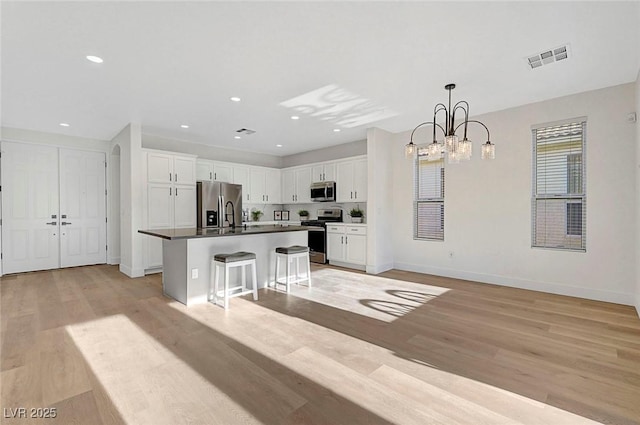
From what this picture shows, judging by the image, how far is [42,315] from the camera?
336 centimetres

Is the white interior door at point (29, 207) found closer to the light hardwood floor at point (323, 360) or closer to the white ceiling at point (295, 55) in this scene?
the white ceiling at point (295, 55)

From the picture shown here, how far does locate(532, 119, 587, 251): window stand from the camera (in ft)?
13.4

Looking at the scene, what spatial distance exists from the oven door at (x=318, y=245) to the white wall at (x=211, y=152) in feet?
8.84

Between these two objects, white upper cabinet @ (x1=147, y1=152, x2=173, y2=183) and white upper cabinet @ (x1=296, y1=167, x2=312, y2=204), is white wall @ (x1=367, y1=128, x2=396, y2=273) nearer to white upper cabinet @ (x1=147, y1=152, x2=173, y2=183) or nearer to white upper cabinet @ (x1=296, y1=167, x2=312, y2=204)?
white upper cabinet @ (x1=296, y1=167, x2=312, y2=204)

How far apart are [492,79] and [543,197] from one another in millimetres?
2004

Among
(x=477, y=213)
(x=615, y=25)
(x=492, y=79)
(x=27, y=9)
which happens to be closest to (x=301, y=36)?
(x=27, y=9)

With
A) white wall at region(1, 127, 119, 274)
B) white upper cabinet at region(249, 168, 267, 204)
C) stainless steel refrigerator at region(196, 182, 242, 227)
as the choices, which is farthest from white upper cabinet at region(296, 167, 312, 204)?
white wall at region(1, 127, 119, 274)

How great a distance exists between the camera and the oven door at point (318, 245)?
255 inches

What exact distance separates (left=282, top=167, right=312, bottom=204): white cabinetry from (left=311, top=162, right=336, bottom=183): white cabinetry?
18 cm

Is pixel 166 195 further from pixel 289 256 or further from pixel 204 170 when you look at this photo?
pixel 289 256

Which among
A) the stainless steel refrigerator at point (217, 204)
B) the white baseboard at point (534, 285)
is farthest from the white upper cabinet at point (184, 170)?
the white baseboard at point (534, 285)

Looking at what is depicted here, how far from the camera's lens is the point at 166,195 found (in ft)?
18.6

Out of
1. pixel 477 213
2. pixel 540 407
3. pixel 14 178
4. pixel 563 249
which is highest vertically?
pixel 14 178

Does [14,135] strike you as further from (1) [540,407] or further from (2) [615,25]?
(2) [615,25]
